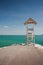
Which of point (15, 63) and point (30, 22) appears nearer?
point (15, 63)

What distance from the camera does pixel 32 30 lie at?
8719mm

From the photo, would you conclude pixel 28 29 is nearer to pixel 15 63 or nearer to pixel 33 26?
pixel 33 26

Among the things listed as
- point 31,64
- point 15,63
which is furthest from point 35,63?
point 15,63

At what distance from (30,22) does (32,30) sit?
20.9 inches

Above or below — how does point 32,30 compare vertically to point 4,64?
above

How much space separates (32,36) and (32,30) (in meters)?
0.40

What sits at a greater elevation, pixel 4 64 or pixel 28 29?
pixel 28 29

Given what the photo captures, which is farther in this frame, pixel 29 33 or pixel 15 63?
pixel 29 33

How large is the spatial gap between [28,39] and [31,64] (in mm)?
4976

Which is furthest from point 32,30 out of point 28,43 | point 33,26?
point 28,43

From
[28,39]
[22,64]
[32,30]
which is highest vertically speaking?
[32,30]

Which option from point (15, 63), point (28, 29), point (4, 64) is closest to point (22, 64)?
point (15, 63)

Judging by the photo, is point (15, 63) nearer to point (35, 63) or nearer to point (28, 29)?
point (35, 63)

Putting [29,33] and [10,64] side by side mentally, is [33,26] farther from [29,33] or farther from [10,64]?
[10,64]
